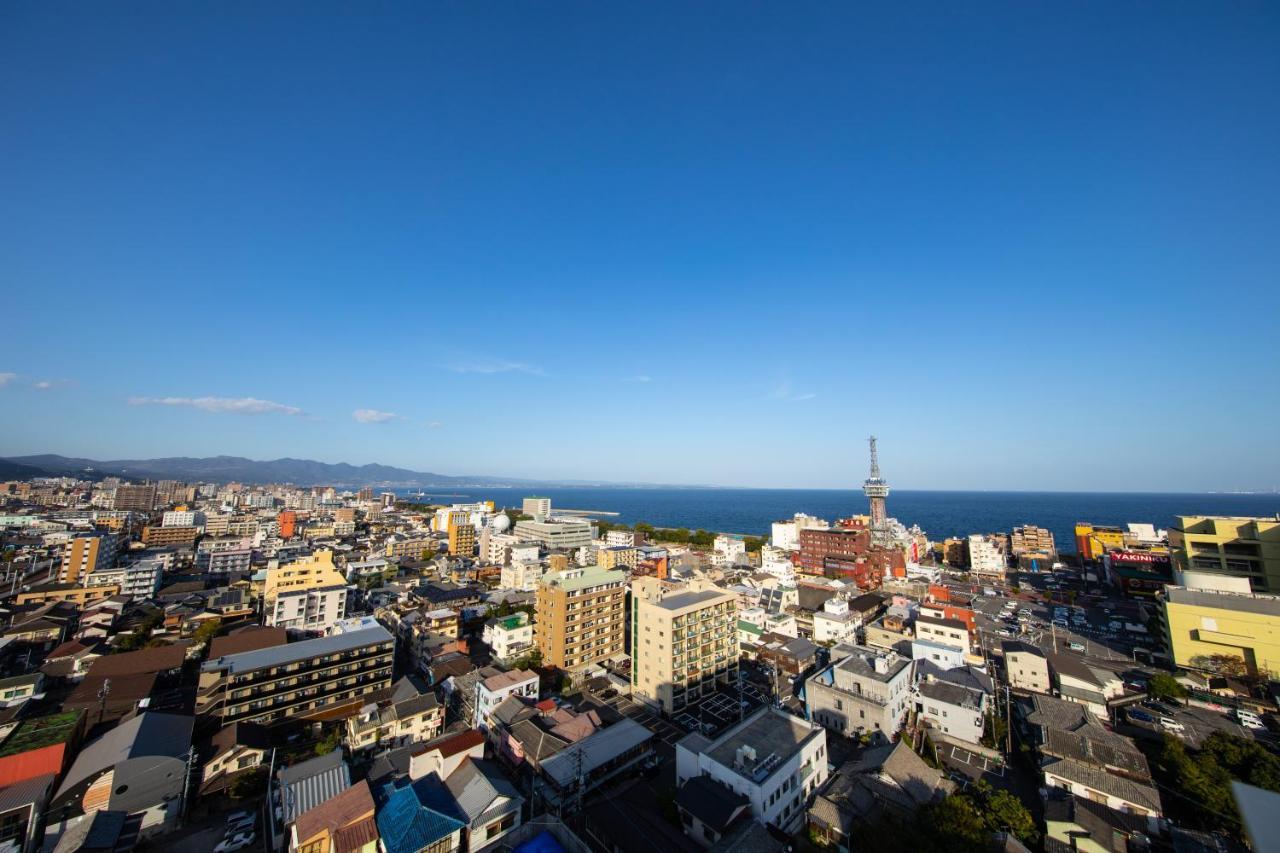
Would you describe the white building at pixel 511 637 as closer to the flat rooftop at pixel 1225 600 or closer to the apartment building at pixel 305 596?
the apartment building at pixel 305 596

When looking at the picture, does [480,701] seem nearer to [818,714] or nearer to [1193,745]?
[818,714]

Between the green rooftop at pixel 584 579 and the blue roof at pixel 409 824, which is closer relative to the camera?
the blue roof at pixel 409 824

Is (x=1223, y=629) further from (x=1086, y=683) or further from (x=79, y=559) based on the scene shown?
(x=79, y=559)

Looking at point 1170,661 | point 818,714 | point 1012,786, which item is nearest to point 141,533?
point 818,714

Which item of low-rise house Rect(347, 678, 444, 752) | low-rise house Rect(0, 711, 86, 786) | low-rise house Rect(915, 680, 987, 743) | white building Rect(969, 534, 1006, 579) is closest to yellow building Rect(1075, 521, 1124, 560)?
white building Rect(969, 534, 1006, 579)

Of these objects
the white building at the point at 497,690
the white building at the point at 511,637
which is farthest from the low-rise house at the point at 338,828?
the white building at the point at 511,637

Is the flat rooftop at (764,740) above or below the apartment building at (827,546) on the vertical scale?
below
